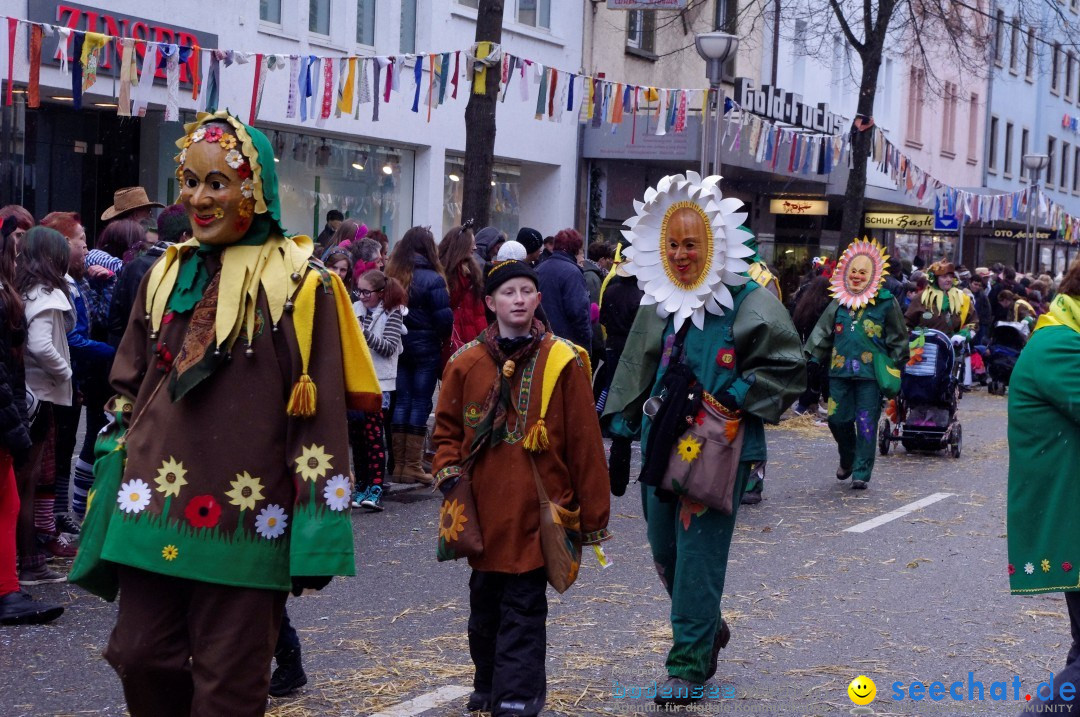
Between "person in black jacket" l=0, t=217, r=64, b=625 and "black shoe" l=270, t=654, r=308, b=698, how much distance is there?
1.57 metres

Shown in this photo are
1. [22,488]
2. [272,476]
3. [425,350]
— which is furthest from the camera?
[425,350]

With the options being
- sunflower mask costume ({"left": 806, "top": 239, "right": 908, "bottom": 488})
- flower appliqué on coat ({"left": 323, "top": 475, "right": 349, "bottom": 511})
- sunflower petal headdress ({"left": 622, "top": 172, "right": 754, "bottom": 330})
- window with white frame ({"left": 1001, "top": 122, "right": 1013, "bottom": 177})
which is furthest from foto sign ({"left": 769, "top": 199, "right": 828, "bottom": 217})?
flower appliqué on coat ({"left": 323, "top": 475, "right": 349, "bottom": 511})

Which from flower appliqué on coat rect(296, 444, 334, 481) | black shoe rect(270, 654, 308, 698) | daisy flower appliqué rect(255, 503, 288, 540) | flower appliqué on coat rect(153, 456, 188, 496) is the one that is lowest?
black shoe rect(270, 654, 308, 698)

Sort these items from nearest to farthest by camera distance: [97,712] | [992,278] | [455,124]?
[97,712], [455,124], [992,278]

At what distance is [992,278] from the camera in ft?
91.1

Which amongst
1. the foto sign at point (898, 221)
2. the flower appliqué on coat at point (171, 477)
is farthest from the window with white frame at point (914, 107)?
the flower appliqué on coat at point (171, 477)

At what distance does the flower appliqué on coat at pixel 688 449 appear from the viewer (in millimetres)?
5406

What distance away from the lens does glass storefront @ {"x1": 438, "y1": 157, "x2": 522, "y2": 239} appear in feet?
70.0

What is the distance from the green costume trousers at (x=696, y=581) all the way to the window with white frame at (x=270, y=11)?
13002 millimetres

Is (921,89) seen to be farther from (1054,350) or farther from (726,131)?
(1054,350)

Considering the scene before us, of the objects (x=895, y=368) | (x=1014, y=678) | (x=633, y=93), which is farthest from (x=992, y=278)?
(x=1014, y=678)

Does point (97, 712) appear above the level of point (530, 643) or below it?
Result: below

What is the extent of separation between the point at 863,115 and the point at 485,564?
1758 centimetres

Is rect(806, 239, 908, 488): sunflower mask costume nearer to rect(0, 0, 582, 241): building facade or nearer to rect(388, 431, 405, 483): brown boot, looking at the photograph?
rect(388, 431, 405, 483): brown boot
